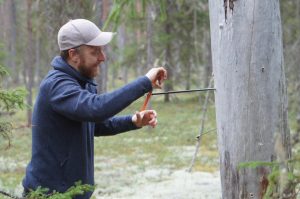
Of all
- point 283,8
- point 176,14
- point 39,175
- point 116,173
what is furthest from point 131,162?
point 176,14

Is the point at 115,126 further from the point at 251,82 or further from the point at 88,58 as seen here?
the point at 251,82

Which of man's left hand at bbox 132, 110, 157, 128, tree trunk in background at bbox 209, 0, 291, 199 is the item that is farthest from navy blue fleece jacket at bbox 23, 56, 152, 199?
tree trunk in background at bbox 209, 0, 291, 199

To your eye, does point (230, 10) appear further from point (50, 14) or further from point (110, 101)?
point (50, 14)

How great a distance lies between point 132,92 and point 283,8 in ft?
67.5

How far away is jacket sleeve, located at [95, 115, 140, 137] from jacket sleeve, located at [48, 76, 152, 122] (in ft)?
2.18

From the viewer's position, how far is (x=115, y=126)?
381cm

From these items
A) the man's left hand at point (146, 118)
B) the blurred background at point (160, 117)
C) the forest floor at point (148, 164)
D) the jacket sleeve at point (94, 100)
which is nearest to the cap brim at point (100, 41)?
the jacket sleeve at point (94, 100)

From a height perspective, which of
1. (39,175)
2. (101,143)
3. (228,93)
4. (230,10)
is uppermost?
(230,10)

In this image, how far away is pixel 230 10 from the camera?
3318 millimetres

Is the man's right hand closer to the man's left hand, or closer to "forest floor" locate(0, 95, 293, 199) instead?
the man's left hand

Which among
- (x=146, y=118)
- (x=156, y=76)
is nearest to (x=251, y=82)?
(x=156, y=76)

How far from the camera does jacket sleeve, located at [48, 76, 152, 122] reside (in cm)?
296

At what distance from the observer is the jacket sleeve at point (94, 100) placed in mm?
2955

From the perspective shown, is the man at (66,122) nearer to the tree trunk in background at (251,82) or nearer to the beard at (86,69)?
the beard at (86,69)
